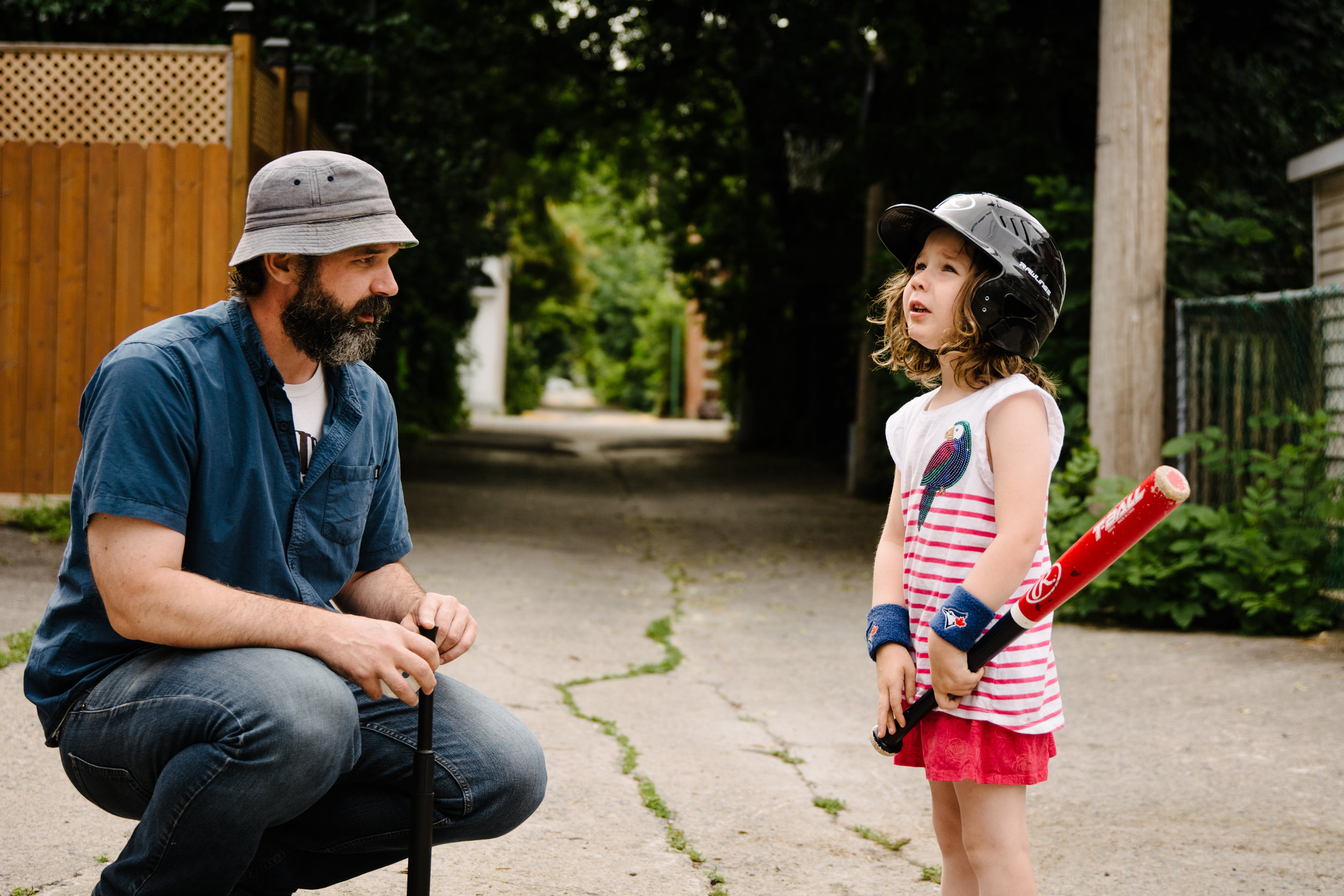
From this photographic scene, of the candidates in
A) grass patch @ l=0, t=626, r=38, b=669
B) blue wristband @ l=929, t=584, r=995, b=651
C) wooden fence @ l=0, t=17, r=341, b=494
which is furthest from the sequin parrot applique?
wooden fence @ l=0, t=17, r=341, b=494

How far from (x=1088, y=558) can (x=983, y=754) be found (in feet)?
1.46

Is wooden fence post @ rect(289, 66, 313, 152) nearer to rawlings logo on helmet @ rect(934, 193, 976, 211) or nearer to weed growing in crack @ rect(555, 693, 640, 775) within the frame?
weed growing in crack @ rect(555, 693, 640, 775)

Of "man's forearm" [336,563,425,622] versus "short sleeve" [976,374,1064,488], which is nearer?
"short sleeve" [976,374,1064,488]

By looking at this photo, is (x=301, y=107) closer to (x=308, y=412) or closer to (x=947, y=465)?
(x=308, y=412)

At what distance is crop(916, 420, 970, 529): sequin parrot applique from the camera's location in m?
2.25

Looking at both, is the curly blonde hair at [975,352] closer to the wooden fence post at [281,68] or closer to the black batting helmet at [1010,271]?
the black batting helmet at [1010,271]

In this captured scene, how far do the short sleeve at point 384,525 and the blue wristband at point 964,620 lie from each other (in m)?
1.17

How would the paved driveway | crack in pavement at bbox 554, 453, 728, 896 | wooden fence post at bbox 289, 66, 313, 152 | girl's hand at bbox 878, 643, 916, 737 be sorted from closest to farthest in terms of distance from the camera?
girl's hand at bbox 878, 643, 916, 737
the paved driveway
crack in pavement at bbox 554, 453, 728, 896
wooden fence post at bbox 289, 66, 313, 152

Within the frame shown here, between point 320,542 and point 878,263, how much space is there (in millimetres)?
8024

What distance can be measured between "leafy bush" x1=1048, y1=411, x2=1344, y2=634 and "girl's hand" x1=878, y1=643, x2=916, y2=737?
431 centimetres

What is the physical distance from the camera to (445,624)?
2.38 meters

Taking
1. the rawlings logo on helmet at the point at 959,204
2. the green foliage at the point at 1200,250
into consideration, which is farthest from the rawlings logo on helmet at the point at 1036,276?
the green foliage at the point at 1200,250

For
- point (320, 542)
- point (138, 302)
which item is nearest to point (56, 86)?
point (138, 302)

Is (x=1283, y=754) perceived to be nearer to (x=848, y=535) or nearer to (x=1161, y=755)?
(x=1161, y=755)
